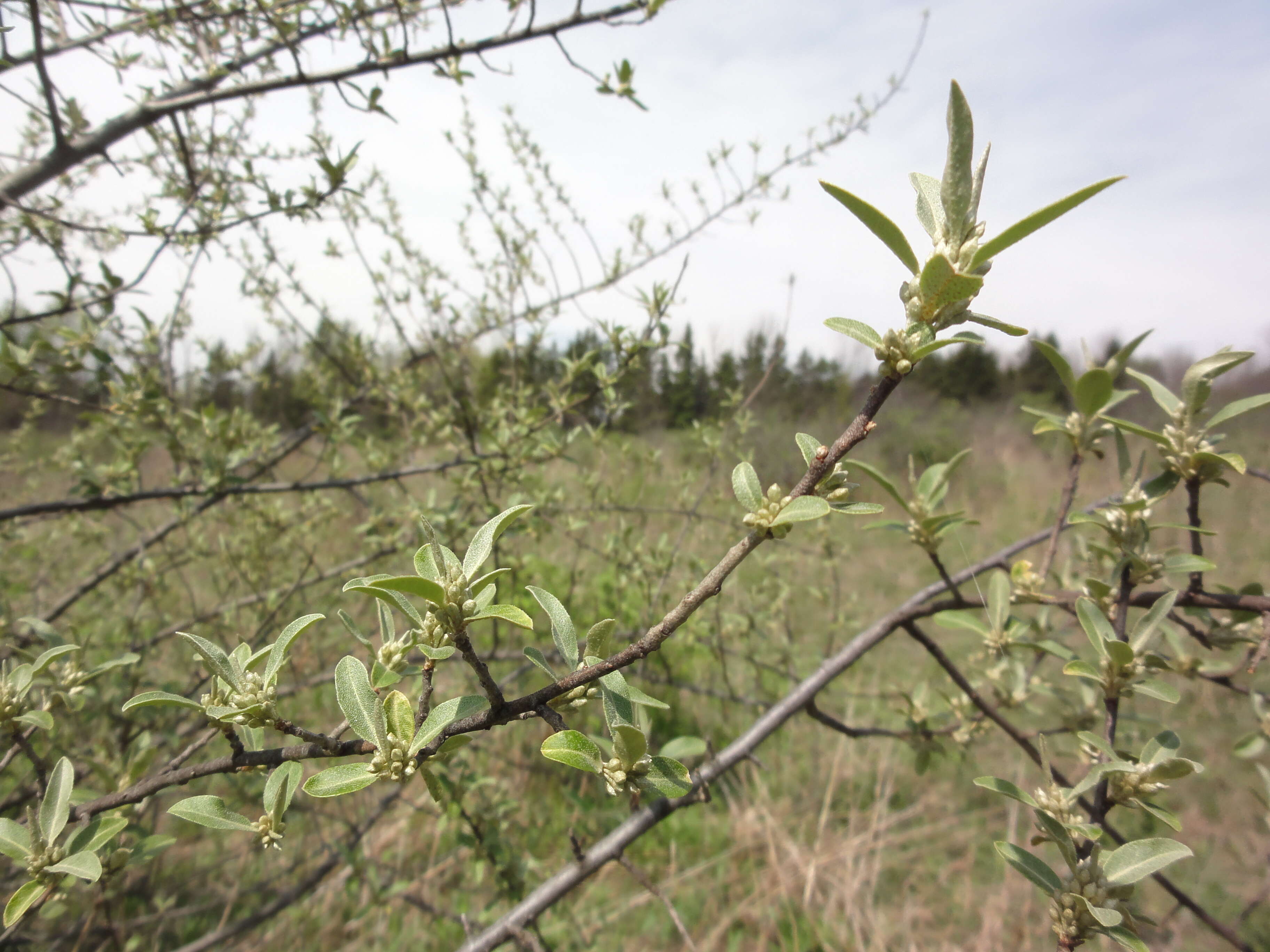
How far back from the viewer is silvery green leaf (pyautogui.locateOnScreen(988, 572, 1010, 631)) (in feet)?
3.14

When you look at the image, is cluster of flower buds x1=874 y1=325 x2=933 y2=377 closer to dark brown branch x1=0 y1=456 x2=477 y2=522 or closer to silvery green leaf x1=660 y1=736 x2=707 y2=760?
silvery green leaf x1=660 y1=736 x2=707 y2=760

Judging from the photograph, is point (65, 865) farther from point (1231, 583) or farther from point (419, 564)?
point (1231, 583)

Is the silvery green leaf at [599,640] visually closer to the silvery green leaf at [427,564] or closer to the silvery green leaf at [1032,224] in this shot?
the silvery green leaf at [427,564]

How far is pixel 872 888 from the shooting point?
2.12 m

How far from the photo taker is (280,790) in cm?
54

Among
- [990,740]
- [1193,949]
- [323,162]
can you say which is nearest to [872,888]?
[1193,949]

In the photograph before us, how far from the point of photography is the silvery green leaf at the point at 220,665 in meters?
0.50

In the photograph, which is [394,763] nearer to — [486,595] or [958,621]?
[486,595]

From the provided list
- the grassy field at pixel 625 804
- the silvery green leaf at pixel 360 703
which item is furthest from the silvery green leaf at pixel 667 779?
the grassy field at pixel 625 804

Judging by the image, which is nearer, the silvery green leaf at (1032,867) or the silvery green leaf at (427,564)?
the silvery green leaf at (427,564)

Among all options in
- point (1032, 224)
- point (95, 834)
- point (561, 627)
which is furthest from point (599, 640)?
point (95, 834)

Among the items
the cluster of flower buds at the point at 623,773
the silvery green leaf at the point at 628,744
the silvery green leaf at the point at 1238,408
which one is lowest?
the cluster of flower buds at the point at 623,773

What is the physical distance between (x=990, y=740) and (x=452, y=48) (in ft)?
12.8

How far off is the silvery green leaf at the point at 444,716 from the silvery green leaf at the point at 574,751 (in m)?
0.07
